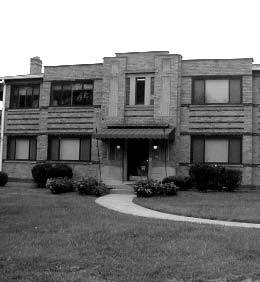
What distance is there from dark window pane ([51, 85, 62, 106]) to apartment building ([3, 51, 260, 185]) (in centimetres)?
6

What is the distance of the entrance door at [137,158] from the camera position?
2492 cm

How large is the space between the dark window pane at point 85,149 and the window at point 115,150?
160 cm

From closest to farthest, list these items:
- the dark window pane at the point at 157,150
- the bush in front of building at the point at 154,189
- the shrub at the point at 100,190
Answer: the bush in front of building at the point at 154,189 < the shrub at the point at 100,190 < the dark window pane at the point at 157,150

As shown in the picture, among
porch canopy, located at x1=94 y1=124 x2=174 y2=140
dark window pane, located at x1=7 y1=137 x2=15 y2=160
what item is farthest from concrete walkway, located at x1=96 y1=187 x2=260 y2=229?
dark window pane, located at x1=7 y1=137 x2=15 y2=160

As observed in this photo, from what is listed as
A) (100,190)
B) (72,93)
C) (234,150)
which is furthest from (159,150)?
(72,93)

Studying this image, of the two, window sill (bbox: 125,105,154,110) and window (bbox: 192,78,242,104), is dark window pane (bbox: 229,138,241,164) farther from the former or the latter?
window sill (bbox: 125,105,154,110)

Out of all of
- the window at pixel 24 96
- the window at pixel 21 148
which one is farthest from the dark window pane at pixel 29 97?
the window at pixel 21 148

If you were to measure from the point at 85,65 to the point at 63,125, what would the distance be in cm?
368

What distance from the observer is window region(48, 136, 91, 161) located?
26.1 metres

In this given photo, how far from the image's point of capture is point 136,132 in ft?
76.7

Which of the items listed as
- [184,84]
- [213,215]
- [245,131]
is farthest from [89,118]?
[213,215]

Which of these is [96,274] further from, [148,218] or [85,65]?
[85,65]

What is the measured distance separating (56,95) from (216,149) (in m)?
9.80

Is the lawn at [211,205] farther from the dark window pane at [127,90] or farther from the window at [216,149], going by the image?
the dark window pane at [127,90]
